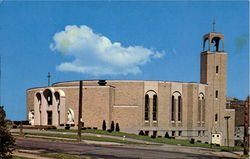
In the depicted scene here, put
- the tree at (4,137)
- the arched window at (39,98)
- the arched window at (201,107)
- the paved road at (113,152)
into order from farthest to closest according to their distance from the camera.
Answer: the arched window at (201,107) < the arched window at (39,98) < the paved road at (113,152) < the tree at (4,137)

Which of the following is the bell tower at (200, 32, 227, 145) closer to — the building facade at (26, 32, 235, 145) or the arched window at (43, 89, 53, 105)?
the building facade at (26, 32, 235, 145)

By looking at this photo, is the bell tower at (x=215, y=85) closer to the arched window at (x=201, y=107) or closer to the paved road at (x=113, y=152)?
the arched window at (x=201, y=107)

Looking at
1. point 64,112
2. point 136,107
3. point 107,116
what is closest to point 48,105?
point 64,112

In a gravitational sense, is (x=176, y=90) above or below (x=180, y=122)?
above

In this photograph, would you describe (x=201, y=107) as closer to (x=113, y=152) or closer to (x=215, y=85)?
(x=215, y=85)

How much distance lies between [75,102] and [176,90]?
1637cm

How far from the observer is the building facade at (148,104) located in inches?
2222

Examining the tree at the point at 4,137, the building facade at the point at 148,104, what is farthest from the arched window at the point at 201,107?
the tree at the point at 4,137

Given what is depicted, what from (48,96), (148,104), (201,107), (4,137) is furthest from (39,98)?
(4,137)

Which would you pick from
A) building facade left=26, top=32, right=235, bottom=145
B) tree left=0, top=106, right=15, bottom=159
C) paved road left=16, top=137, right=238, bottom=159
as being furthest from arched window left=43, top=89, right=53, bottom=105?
tree left=0, top=106, right=15, bottom=159

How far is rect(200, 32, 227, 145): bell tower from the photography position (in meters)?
67.1

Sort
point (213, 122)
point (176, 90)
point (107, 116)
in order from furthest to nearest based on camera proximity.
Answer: point (213, 122) < point (176, 90) < point (107, 116)

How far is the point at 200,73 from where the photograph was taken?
69.2 metres

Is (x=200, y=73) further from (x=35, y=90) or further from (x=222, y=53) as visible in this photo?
(x=35, y=90)
